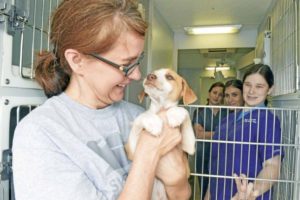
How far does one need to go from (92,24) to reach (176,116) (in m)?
0.43

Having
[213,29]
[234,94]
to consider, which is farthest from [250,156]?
[213,29]

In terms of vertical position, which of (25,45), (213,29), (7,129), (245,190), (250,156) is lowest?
(245,190)

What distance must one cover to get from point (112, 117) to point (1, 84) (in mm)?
293

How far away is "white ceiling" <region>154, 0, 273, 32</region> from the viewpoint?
2.71 metres

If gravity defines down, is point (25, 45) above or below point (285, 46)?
below

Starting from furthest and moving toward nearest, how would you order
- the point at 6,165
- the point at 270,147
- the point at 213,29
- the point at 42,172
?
the point at 213,29
the point at 270,147
the point at 6,165
the point at 42,172

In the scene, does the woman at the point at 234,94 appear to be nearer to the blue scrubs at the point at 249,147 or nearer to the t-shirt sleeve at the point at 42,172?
the blue scrubs at the point at 249,147

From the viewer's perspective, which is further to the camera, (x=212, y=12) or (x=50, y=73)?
(x=212, y=12)

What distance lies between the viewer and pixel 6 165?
0.75m

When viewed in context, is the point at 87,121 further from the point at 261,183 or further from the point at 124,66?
the point at 261,183

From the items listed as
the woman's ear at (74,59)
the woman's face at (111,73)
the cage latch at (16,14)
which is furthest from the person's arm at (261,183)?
the cage latch at (16,14)

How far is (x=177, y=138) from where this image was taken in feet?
2.91

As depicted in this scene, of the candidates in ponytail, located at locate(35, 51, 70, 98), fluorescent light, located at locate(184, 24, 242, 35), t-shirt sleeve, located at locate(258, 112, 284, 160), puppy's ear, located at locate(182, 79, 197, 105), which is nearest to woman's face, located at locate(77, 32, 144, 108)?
ponytail, located at locate(35, 51, 70, 98)

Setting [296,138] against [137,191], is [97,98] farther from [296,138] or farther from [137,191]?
[296,138]
